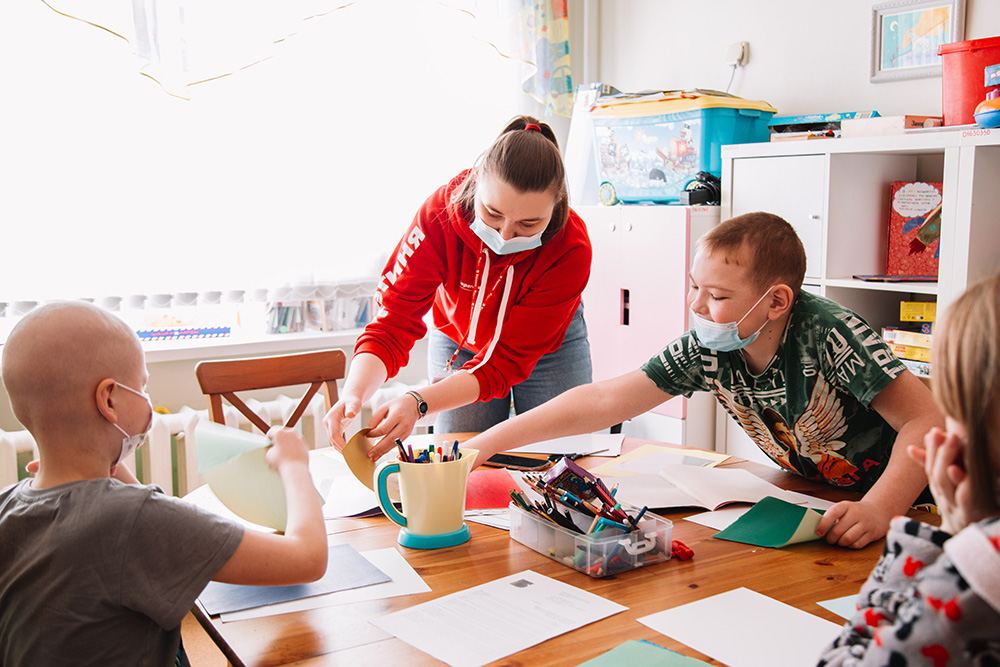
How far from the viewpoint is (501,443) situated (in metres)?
1.53

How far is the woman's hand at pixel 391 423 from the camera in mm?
1436

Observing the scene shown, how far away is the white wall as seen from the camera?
2.60 metres

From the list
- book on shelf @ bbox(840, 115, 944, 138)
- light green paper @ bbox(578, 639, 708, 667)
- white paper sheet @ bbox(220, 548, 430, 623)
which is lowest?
white paper sheet @ bbox(220, 548, 430, 623)

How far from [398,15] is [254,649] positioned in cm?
252

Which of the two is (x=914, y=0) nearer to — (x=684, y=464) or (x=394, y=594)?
(x=684, y=464)

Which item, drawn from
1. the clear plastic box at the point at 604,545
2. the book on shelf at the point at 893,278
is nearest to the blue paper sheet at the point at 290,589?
the clear plastic box at the point at 604,545

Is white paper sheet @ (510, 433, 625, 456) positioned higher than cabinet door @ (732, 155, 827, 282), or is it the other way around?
cabinet door @ (732, 155, 827, 282)

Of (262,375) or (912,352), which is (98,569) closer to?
(262,375)

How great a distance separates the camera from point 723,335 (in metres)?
1.46

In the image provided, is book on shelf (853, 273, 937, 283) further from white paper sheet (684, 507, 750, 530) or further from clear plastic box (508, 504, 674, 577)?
clear plastic box (508, 504, 674, 577)

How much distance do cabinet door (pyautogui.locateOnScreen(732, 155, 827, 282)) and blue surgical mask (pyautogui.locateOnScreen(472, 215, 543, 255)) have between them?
100 cm

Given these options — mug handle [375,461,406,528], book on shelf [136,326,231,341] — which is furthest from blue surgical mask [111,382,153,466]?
book on shelf [136,326,231,341]

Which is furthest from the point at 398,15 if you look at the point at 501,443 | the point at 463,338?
the point at 501,443

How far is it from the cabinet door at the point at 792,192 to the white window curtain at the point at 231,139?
1037mm
